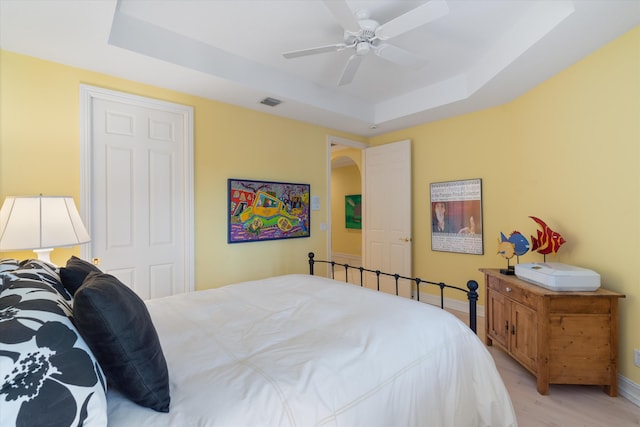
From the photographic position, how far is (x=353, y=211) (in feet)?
22.7

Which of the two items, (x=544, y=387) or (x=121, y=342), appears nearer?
(x=121, y=342)

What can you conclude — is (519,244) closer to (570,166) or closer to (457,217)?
(570,166)

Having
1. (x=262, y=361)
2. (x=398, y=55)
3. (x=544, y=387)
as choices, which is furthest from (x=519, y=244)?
(x=262, y=361)

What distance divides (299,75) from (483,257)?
297cm

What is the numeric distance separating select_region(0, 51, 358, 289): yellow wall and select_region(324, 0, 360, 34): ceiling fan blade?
1.74 m

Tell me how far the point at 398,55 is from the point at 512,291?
2098 millimetres

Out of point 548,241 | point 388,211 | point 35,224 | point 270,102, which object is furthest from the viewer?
point 388,211

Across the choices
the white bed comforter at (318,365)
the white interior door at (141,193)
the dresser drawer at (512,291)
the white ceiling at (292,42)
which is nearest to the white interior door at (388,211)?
the white ceiling at (292,42)

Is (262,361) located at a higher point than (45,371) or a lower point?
lower

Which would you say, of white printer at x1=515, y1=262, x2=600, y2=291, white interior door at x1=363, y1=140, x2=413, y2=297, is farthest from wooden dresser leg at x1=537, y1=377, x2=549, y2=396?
white interior door at x1=363, y1=140, x2=413, y2=297

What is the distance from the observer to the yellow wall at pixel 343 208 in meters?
6.90

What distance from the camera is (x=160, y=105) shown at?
2.80m

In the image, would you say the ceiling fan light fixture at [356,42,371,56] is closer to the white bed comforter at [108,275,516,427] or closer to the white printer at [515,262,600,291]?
the white bed comforter at [108,275,516,427]

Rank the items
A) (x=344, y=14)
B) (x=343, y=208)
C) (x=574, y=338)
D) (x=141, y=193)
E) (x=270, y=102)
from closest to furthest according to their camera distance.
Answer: (x=344, y=14) → (x=574, y=338) → (x=141, y=193) → (x=270, y=102) → (x=343, y=208)
